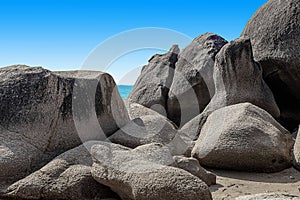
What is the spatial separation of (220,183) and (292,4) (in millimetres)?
4105

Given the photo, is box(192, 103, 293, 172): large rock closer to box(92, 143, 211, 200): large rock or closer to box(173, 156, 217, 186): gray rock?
box(173, 156, 217, 186): gray rock

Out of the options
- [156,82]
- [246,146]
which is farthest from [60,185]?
[156,82]

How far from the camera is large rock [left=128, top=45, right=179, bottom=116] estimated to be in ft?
27.7

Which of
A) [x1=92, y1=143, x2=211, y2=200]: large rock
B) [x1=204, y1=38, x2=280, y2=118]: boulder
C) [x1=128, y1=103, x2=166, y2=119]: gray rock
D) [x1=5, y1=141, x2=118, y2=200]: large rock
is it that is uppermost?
[x1=204, y1=38, x2=280, y2=118]: boulder

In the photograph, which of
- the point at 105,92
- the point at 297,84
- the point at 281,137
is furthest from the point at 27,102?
the point at 297,84

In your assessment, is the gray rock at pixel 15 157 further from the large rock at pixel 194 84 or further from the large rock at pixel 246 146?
the large rock at pixel 194 84

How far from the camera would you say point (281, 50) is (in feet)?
22.4

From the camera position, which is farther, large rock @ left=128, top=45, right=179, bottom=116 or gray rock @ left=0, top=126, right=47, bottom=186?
large rock @ left=128, top=45, right=179, bottom=116

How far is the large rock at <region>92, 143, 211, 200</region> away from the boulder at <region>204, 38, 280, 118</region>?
8.46 feet

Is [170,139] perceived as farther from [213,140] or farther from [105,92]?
[105,92]

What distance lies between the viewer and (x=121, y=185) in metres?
3.71

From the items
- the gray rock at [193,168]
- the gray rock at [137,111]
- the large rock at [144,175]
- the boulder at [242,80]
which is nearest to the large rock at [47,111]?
the large rock at [144,175]

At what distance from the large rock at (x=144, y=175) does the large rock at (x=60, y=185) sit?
15cm

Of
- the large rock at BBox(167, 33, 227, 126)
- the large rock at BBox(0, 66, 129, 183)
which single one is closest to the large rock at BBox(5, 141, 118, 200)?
the large rock at BBox(0, 66, 129, 183)
